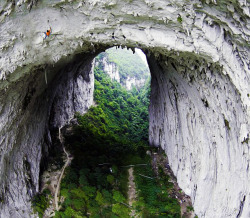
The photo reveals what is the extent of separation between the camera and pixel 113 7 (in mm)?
5973

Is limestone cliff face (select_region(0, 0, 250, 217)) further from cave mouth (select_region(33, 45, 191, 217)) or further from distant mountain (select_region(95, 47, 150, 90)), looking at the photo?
distant mountain (select_region(95, 47, 150, 90))

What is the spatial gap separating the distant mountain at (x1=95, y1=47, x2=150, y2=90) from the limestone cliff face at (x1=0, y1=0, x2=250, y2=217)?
1200 inches

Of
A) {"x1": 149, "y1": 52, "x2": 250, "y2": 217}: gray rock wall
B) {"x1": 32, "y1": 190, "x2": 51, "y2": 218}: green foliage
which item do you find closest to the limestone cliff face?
{"x1": 149, "y1": 52, "x2": 250, "y2": 217}: gray rock wall

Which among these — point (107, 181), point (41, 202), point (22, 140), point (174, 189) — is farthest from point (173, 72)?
point (41, 202)

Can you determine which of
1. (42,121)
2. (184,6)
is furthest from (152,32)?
(42,121)

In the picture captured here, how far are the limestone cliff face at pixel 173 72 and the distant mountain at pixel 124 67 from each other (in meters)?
30.5

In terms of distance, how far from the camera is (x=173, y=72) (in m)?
9.66

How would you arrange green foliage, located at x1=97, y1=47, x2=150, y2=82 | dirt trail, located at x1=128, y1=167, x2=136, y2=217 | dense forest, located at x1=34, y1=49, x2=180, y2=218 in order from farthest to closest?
green foliage, located at x1=97, y1=47, x2=150, y2=82 < dirt trail, located at x1=128, y1=167, x2=136, y2=217 < dense forest, located at x1=34, y1=49, x2=180, y2=218

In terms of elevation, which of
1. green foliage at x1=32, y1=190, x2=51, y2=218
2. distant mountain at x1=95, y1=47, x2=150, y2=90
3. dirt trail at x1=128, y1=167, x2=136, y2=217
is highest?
distant mountain at x1=95, y1=47, x2=150, y2=90

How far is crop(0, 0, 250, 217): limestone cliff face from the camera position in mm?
5816

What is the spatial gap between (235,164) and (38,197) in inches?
357

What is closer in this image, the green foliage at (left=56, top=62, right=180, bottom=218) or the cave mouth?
the green foliage at (left=56, top=62, right=180, bottom=218)

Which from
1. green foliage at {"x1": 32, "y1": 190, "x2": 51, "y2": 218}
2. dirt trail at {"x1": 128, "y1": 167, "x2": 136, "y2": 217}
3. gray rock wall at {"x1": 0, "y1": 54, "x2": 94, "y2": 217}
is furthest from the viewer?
dirt trail at {"x1": 128, "y1": 167, "x2": 136, "y2": 217}

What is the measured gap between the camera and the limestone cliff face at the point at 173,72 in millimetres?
5816
